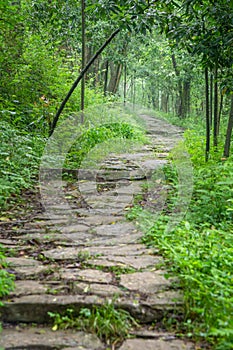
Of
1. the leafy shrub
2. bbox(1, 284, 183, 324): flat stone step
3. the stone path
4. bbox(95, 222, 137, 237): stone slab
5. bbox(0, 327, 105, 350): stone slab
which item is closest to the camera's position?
bbox(0, 327, 105, 350): stone slab

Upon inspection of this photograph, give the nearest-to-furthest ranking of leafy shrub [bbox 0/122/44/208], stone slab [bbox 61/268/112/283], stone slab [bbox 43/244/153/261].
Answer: stone slab [bbox 61/268/112/283] → stone slab [bbox 43/244/153/261] → leafy shrub [bbox 0/122/44/208]

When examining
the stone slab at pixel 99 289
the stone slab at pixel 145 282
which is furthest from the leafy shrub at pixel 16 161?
the stone slab at pixel 145 282

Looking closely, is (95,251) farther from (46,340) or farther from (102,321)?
(46,340)

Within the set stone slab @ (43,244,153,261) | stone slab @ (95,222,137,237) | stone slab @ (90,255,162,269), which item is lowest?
stone slab @ (90,255,162,269)

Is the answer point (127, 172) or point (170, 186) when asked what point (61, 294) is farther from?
point (127, 172)

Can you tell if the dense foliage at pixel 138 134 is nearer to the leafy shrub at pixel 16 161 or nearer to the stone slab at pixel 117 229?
the leafy shrub at pixel 16 161

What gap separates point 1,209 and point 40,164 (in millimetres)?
2078

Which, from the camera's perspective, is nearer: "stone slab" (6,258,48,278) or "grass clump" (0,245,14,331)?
"grass clump" (0,245,14,331)

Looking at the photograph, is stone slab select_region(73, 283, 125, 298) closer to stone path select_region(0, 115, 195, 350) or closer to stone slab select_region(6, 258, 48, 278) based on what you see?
stone path select_region(0, 115, 195, 350)

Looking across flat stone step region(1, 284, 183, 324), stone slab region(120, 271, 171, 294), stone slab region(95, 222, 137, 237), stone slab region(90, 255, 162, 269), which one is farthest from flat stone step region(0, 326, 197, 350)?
stone slab region(95, 222, 137, 237)

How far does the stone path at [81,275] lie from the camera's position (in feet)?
8.04

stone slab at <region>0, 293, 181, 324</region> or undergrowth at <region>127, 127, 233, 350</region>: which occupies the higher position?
undergrowth at <region>127, 127, 233, 350</region>

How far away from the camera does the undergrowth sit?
249 cm

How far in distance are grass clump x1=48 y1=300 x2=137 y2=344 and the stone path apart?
0.17ft
